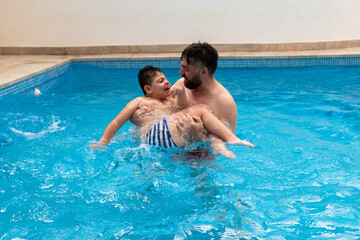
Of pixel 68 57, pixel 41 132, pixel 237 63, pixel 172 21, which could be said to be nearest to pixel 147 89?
pixel 41 132

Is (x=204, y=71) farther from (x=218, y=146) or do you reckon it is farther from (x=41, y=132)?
(x=41, y=132)

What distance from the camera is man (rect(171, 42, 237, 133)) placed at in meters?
3.30

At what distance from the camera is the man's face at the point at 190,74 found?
3.33m

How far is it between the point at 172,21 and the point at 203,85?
7138 mm

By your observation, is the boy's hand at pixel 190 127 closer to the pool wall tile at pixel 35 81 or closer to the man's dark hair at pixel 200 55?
the man's dark hair at pixel 200 55

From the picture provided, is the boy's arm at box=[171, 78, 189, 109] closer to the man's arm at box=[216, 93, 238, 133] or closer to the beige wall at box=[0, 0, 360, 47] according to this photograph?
the man's arm at box=[216, 93, 238, 133]

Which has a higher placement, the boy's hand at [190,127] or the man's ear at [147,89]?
the man's ear at [147,89]

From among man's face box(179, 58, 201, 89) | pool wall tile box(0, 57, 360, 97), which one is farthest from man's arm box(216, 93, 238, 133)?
pool wall tile box(0, 57, 360, 97)

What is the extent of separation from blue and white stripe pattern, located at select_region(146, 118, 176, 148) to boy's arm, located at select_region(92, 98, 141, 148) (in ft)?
1.01

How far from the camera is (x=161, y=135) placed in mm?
3387

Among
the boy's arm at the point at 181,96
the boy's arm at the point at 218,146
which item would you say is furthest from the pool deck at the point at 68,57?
the boy's arm at the point at 218,146

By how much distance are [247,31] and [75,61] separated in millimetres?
4237

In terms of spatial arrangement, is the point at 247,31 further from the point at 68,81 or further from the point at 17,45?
the point at 17,45

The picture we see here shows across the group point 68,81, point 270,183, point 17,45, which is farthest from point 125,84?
point 270,183
